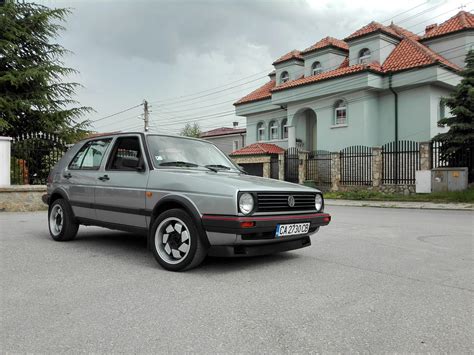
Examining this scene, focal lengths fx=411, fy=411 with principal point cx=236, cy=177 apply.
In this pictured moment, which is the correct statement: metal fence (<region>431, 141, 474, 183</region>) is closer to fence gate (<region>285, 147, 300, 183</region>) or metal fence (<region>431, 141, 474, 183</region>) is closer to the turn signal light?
fence gate (<region>285, 147, 300, 183</region>)

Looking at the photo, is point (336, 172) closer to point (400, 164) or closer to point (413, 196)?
point (400, 164)

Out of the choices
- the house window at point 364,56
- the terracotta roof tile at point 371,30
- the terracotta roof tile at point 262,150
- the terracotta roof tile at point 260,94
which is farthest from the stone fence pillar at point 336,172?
the terracotta roof tile at point 260,94

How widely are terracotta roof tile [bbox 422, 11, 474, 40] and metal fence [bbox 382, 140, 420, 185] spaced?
376 inches

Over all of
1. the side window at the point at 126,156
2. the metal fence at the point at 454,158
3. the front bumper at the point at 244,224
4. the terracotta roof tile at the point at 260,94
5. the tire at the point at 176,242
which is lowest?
the tire at the point at 176,242

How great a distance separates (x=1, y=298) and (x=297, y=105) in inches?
1092

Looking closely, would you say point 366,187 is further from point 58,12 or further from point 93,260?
point 93,260

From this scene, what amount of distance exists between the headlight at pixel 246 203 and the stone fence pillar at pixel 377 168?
18.5 m

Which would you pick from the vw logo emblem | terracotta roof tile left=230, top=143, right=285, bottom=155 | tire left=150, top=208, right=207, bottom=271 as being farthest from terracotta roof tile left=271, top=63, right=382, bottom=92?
tire left=150, top=208, right=207, bottom=271

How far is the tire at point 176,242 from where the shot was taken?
15.1 ft

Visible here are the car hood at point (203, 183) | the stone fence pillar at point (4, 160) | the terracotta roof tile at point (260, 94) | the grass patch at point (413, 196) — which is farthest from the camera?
the terracotta roof tile at point (260, 94)

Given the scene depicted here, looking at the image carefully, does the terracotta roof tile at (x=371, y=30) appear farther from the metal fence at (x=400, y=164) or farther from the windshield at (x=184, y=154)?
the windshield at (x=184, y=154)

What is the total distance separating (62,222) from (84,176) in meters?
0.94

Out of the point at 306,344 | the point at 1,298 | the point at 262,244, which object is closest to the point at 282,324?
the point at 306,344

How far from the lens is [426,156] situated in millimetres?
19531
